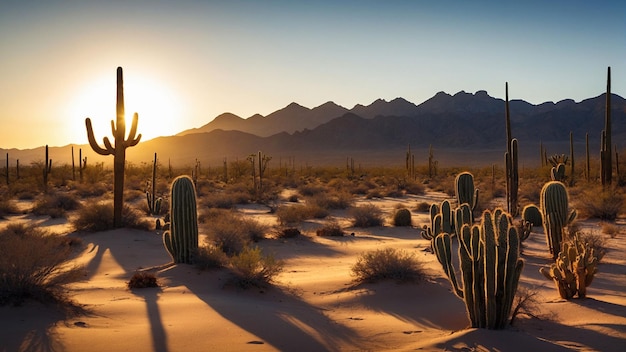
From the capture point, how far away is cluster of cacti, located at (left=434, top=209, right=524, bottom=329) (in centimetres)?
611

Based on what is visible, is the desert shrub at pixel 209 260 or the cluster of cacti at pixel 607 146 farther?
the cluster of cacti at pixel 607 146

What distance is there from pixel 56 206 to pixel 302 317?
60.7ft

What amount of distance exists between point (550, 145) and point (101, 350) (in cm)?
9667

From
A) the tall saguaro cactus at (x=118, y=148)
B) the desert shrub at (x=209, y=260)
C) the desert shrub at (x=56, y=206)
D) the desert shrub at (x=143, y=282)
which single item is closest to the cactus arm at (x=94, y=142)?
the tall saguaro cactus at (x=118, y=148)

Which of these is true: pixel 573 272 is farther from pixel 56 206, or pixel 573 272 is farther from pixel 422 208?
pixel 56 206

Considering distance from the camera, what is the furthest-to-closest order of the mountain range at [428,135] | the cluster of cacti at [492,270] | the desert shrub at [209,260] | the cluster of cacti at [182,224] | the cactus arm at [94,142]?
the mountain range at [428,135] → the cactus arm at [94,142] → the cluster of cacti at [182,224] → the desert shrub at [209,260] → the cluster of cacti at [492,270]

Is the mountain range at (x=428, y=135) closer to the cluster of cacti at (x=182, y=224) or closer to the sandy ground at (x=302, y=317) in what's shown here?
the cluster of cacti at (x=182, y=224)

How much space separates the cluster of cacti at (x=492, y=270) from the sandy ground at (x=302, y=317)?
26 cm

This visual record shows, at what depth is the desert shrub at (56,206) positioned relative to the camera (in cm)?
2080

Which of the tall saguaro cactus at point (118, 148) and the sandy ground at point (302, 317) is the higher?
the tall saguaro cactus at point (118, 148)

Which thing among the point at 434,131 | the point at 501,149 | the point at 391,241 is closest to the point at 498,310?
the point at 391,241

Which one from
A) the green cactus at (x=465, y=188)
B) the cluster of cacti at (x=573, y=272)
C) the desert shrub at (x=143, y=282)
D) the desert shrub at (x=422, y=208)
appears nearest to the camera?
the cluster of cacti at (x=573, y=272)

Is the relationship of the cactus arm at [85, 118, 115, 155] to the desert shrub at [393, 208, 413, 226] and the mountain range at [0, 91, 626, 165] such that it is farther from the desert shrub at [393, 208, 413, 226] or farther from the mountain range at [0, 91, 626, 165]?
the mountain range at [0, 91, 626, 165]

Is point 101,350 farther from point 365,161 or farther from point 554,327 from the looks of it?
point 365,161
